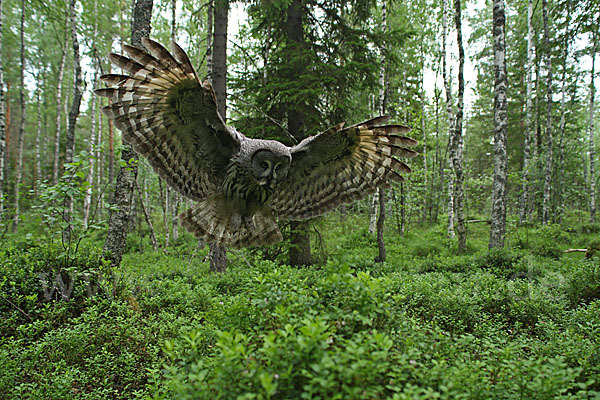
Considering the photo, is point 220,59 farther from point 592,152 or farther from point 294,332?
point 592,152

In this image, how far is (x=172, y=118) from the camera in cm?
317

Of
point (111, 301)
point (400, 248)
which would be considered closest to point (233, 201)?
point (111, 301)

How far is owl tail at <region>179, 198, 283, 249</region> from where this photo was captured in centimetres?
346

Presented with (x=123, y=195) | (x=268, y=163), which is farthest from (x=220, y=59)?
(x=268, y=163)

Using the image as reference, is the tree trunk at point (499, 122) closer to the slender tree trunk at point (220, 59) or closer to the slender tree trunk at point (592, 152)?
the slender tree trunk at point (220, 59)

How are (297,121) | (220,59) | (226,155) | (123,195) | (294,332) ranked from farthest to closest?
(297,121) < (220,59) < (123,195) < (226,155) < (294,332)

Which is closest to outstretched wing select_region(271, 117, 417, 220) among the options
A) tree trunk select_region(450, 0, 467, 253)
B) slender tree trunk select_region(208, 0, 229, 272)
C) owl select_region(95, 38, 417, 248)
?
owl select_region(95, 38, 417, 248)

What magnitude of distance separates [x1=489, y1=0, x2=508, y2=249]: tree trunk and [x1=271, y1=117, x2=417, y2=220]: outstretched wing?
241 inches

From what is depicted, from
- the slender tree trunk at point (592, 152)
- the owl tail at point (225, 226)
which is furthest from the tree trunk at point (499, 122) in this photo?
the slender tree trunk at point (592, 152)

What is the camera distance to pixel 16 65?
2120cm

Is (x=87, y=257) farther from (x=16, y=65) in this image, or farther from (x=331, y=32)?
(x=16, y=65)

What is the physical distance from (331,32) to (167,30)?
43.6 feet

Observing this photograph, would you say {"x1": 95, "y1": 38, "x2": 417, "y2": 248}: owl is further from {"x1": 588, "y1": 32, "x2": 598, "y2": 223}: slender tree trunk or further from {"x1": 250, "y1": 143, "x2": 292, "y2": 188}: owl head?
{"x1": 588, "y1": 32, "x2": 598, "y2": 223}: slender tree trunk

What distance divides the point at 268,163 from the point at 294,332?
1.70 meters
